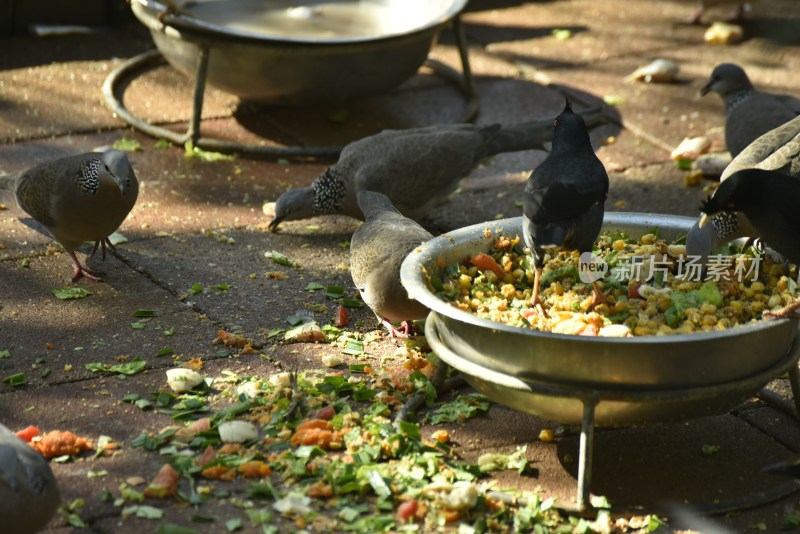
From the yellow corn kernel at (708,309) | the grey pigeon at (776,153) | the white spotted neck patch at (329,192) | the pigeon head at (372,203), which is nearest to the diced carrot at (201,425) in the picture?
the pigeon head at (372,203)

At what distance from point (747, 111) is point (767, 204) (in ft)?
8.52

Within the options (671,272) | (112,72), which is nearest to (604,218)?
(671,272)

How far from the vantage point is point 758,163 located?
592 cm

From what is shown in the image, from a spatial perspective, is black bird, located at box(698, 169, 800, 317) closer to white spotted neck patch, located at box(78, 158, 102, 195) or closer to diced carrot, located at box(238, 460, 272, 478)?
diced carrot, located at box(238, 460, 272, 478)

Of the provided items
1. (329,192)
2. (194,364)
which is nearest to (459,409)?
(194,364)

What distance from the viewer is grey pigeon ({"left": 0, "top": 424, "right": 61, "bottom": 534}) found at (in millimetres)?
3439

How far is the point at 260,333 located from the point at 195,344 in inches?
13.0

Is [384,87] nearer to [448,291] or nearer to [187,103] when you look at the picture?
[187,103]

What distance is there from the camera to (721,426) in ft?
15.2

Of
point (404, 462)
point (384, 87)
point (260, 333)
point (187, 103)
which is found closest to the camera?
point (404, 462)

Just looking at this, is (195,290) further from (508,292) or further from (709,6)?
(709,6)

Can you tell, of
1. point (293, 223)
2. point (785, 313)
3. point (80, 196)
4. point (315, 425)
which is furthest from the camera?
point (293, 223)

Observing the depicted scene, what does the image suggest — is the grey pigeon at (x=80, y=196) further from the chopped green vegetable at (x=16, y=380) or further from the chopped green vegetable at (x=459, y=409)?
the chopped green vegetable at (x=459, y=409)

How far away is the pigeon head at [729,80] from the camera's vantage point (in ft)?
25.3
